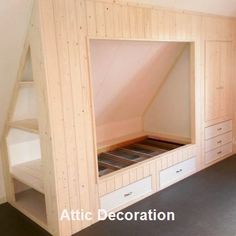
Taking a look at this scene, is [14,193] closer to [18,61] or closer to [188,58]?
[18,61]

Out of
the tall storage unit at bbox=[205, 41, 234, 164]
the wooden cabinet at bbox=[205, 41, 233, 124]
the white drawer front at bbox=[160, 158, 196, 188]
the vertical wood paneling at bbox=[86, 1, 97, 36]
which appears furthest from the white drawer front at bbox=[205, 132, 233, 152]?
the vertical wood paneling at bbox=[86, 1, 97, 36]

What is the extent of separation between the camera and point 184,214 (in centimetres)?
267

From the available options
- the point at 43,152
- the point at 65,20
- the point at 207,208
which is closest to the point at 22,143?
the point at 43,152

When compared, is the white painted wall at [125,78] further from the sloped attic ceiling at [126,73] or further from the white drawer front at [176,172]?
the white drawer front at [176,172]

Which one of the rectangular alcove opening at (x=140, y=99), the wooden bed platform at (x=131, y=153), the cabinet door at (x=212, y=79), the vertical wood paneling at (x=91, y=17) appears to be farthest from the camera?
the cabinet door at (x=212, y=79)

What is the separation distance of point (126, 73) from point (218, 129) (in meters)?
1.60

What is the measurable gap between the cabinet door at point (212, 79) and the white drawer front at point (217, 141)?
0.31m

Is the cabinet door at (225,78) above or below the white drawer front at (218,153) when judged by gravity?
above

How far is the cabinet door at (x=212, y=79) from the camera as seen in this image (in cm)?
358

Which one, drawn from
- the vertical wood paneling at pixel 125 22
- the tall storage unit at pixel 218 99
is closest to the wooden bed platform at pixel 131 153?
the tall storage unit at pixel 218 99

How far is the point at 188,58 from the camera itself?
11.6ft

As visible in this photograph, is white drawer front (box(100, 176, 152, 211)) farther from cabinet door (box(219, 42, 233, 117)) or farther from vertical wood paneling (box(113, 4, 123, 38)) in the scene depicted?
cabinet door (box(219, 42, 233, 117))

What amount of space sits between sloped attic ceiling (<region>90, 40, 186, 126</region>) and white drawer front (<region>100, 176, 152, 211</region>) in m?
1.05

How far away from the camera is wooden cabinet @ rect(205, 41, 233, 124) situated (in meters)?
3.62
